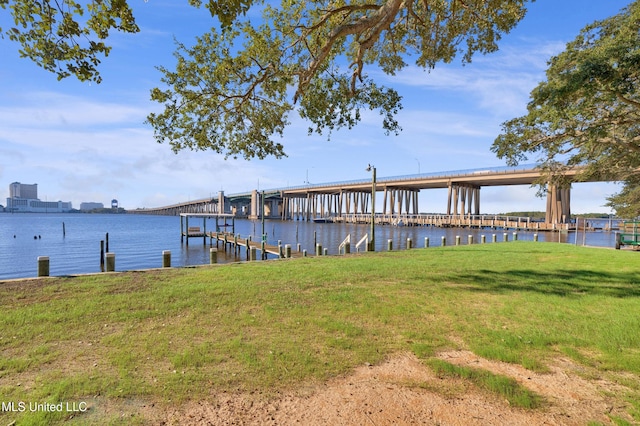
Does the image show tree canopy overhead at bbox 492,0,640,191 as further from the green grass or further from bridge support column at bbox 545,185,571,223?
bridge support column at bbox 545,185,571,223

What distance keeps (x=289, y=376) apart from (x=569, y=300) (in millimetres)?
6959

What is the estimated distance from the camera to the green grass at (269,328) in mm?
4305

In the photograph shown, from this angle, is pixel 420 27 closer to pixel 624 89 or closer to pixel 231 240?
pixel 624 89

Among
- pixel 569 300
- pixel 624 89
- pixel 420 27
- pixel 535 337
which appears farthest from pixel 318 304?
pixel 420 27

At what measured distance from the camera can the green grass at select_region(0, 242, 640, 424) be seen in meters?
4.30

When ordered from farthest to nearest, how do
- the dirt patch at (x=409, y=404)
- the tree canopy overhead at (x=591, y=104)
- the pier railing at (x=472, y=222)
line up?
the pier railing at (x=472, y=222) → the tree canopy overhead at (x=591, y=104) → the dirt patch at (x=409, y=404)

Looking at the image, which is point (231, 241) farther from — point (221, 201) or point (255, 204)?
point (221, 201)

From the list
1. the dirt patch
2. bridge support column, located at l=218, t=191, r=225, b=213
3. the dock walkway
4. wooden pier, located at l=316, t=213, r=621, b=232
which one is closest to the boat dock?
the dock walkway

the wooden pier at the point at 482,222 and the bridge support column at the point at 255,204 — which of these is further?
the bridge support column at the point at 255,204

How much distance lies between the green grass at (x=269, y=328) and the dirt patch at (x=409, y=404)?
0.25 metres

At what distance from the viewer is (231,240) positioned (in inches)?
1596

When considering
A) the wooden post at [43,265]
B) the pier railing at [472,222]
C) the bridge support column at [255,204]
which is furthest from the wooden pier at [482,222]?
the wooden post at [43,265]

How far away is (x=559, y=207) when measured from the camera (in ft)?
235

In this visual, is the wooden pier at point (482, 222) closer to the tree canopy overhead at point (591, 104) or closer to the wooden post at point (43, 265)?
the tree canopy overhead at point (591, 104)
